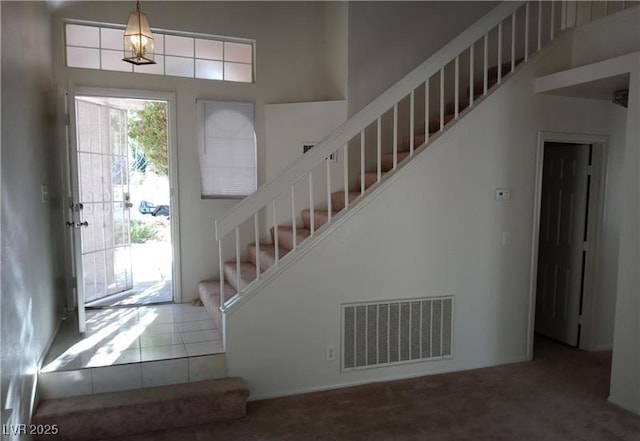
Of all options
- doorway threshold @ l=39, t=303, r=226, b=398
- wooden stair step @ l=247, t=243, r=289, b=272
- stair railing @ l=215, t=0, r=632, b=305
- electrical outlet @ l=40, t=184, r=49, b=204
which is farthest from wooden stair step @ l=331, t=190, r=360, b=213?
electrical outlet @ l=40, t=184, r=49, b=204

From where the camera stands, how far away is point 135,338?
336 cm

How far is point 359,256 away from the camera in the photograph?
329 cm

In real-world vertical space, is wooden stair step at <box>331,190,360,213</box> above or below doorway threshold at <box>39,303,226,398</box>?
above

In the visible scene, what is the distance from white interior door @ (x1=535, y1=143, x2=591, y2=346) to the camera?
410cm

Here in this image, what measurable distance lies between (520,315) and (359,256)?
161 centimetres

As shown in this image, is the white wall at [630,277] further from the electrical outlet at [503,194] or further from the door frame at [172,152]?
the door frame at [172,152]

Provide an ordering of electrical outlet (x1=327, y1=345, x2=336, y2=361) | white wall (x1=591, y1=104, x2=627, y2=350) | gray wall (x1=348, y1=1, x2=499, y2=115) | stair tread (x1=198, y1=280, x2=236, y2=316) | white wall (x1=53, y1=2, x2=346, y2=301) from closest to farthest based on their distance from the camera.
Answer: electrical outlet (x1=327, y1=345, x2=336, y2=361), stair tread (x1=198, y1=280, x2=236, y2=316), white wall (x1=591, y1=104, x2=627, y2=350), white wall (x1=53, y1=2, x2=346, y2=301), gray wall (x1=348, y1=1, x2=499, y2=115)

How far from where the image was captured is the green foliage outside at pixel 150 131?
8383 millimetres

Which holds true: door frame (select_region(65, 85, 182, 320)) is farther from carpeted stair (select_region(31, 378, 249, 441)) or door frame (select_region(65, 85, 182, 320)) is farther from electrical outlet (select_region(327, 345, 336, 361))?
electrical outlet (select_region(327, 345, 336, 361))

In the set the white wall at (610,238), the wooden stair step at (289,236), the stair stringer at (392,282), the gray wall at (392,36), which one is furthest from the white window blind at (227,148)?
the white wall at (610,238)

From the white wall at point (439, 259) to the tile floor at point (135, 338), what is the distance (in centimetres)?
43

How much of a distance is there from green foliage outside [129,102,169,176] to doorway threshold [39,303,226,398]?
5344mm

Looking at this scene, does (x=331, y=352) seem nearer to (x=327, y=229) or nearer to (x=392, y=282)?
(x=392, y=282)

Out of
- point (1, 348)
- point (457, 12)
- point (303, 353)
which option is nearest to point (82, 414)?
point (1, 348)
